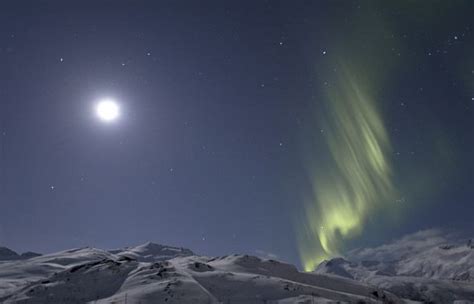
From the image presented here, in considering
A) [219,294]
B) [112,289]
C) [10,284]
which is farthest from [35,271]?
[219,294]

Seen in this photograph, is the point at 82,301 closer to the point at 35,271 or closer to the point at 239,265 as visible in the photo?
the point at 239,265

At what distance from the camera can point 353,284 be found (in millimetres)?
96438

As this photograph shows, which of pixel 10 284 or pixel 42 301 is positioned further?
pixel 10 284

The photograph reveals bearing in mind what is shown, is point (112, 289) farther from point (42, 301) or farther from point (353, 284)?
point (353, 284)

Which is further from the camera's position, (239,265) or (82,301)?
(239,265)

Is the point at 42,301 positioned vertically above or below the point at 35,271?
below

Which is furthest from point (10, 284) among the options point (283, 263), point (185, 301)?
point (185, 301)

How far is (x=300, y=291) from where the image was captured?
243 ft

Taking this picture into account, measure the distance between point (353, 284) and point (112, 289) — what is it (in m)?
54.6

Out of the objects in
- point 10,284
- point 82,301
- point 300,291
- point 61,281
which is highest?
point 10,284

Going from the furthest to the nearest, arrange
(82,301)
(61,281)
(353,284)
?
(353,284), (61,281), (82,301)

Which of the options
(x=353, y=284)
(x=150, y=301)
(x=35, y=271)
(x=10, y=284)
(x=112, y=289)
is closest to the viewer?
(x=150, y=301)

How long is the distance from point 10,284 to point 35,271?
45.8 meters

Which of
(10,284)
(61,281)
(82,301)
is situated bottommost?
(82,301)
